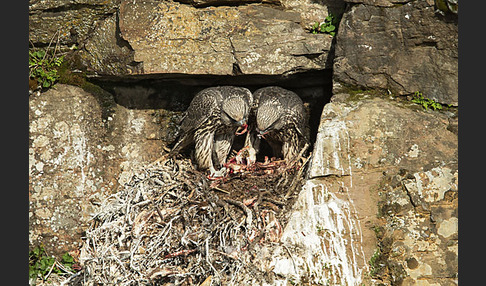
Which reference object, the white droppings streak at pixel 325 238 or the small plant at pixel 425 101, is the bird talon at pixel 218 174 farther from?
the small plant at pixel 425 101

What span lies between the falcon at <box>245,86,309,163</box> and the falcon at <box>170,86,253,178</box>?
0.15 m

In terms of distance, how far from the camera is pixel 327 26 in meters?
5.80

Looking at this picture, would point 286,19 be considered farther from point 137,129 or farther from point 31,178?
point 31,178

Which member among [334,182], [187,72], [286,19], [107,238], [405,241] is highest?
[286,19]

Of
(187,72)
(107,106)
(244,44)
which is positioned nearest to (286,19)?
(244,44)

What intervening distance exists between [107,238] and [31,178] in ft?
3.64

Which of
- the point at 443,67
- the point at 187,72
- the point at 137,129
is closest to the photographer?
the point at 443,67

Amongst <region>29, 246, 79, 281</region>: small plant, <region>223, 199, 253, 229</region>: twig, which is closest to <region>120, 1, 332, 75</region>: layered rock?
<region>223, 199, 253, 229</region>: twig

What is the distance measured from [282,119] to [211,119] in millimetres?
754

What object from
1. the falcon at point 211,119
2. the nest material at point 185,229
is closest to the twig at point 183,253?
the nest material at point 185,229

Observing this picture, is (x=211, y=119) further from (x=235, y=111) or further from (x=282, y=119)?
(x=282, y=119)

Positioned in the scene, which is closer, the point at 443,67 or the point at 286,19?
the point at 443,67

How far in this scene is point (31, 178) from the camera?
5613mm

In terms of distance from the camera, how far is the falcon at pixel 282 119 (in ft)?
19.3
